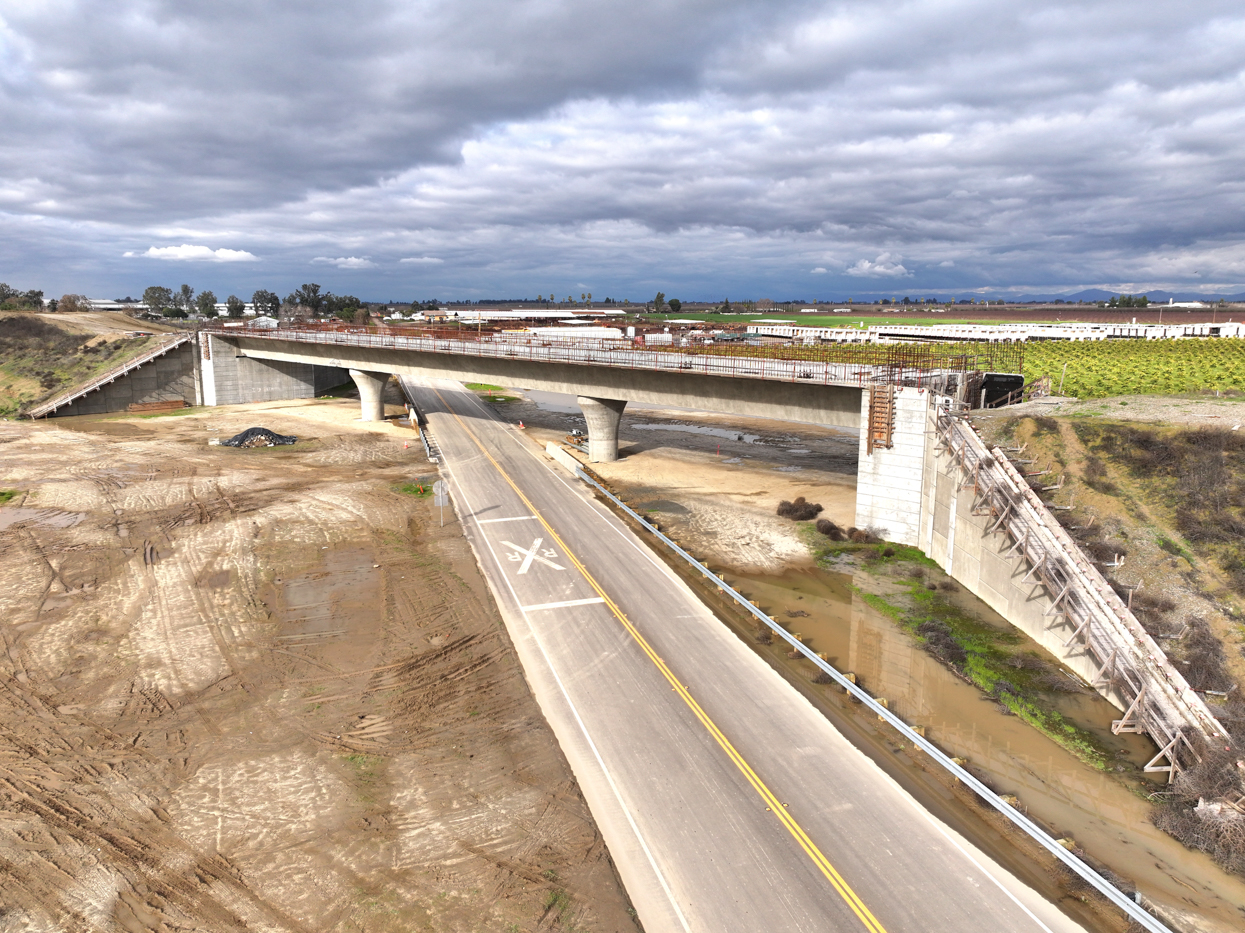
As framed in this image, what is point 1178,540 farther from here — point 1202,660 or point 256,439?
point 256,439

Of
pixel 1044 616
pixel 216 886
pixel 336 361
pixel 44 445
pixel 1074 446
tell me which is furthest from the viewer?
pixel 336 361

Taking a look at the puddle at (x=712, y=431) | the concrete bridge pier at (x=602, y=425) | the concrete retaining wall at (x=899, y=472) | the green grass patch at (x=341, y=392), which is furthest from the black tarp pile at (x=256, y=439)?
the concrete retaining wall at (x=899, y=472)

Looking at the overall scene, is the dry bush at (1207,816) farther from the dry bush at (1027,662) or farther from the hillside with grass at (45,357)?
the hillside with grass at (45,357)

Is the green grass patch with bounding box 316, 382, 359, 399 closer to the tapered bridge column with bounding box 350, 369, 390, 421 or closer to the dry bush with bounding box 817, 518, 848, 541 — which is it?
the tapered bridge column with bounding box 350, 369, 390, 421

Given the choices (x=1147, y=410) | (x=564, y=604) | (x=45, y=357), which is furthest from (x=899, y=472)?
(x=45, y=357)

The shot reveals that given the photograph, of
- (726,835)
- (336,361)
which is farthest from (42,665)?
(336,361)

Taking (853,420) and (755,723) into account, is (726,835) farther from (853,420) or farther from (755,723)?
(853,420)
